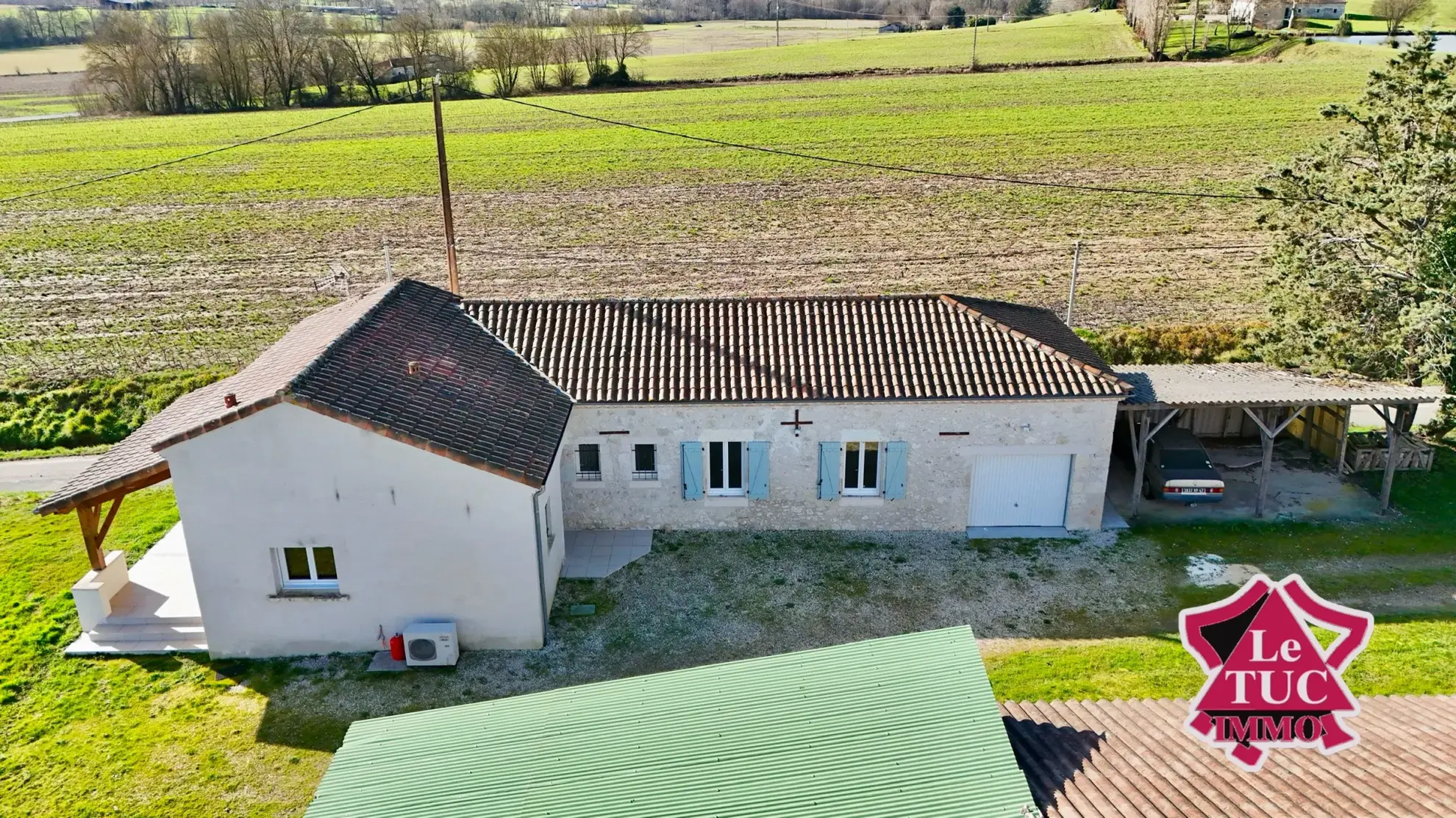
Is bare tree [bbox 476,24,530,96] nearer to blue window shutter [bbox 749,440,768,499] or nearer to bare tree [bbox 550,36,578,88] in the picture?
bare tree [bbox 550,36,578,88]

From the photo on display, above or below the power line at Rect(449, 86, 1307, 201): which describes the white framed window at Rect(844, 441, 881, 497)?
below

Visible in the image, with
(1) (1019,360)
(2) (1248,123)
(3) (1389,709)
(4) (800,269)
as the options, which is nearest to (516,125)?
(4) (800,269)

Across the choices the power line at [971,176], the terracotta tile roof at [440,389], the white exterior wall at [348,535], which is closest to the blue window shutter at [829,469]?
the terracotta tile roof at [440,389]

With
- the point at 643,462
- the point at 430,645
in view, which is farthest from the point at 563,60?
the point at 430,645

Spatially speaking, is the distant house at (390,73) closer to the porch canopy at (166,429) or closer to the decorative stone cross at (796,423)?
the porch canopy at (166,429)

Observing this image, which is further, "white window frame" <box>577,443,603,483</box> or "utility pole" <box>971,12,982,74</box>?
"utility pole" <box>971,12,982,74</box>

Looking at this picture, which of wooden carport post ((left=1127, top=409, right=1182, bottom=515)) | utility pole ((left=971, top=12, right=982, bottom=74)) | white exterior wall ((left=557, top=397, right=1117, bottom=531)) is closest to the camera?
white exterior wall ((left=557, top=397, right=1117, bottom=531))

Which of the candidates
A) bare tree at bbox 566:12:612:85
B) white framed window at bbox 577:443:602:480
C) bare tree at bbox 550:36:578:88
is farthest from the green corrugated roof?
bare tree at bbox 566:12:612:85

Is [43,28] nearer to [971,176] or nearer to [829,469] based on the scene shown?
[971,176]
